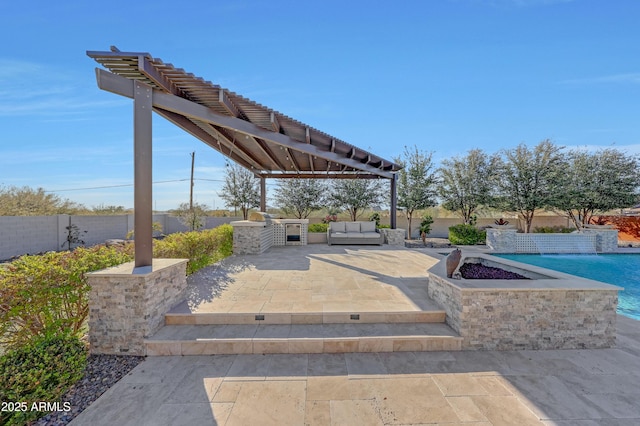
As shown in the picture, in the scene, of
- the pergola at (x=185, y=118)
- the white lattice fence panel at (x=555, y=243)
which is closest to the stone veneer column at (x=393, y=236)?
the pergola at (x=185, y=118)

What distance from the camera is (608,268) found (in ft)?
27.1

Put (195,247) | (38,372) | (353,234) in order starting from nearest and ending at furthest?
1. (38,372)
2. (195,247)
3. (353,234)

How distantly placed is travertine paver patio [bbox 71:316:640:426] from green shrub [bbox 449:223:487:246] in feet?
31.3

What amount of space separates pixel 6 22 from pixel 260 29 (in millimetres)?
5150

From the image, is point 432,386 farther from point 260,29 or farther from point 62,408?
point 260,29

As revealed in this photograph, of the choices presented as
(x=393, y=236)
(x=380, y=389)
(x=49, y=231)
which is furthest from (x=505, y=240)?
(x=49, y=231)

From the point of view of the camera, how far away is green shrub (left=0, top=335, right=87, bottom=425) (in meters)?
1.95

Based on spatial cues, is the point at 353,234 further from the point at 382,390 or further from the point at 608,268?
the point at 608,268

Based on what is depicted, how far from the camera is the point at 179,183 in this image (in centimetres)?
2534

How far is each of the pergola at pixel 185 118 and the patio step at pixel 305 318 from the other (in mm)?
976

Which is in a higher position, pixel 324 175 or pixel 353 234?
pixel 324 175

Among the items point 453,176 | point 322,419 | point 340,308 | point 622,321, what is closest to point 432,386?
point 322,419

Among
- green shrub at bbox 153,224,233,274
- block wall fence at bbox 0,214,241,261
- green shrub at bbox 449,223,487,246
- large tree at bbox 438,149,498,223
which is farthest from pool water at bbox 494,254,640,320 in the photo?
block wall fence at bbox 0,214,241,261

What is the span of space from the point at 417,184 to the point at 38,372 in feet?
48.2
